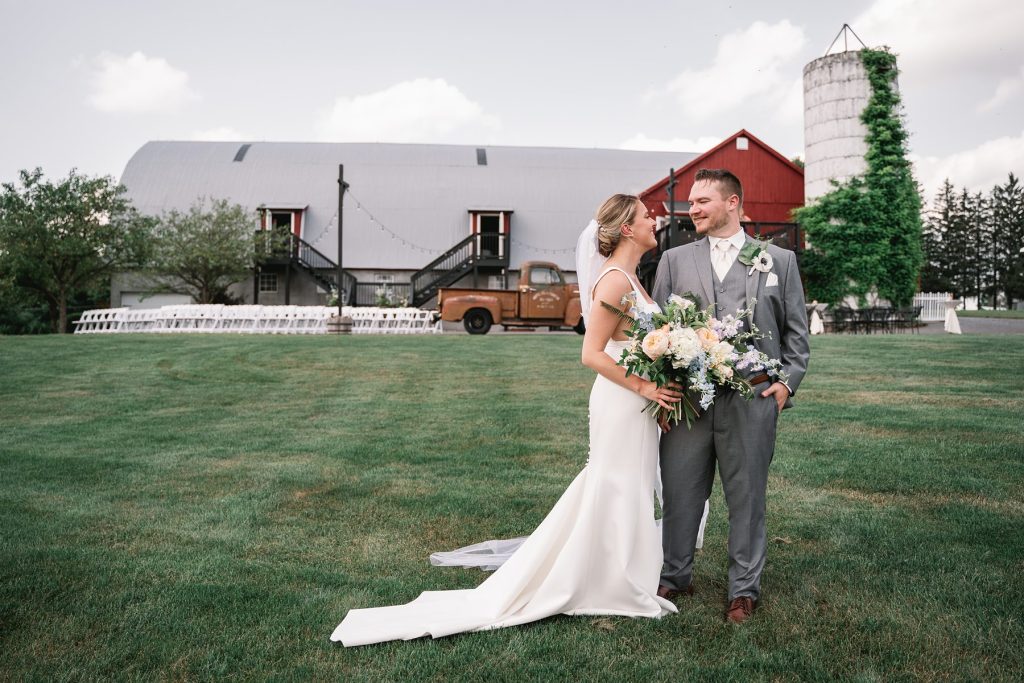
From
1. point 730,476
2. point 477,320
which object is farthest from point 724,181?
point 477,320

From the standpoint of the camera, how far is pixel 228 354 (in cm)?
1609

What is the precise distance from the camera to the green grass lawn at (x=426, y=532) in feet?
10.7

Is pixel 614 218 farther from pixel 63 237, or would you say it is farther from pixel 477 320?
pixel 63 237

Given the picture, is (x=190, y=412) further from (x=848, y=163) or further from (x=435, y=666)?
(x=848, y=163)

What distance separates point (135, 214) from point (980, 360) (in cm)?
3028

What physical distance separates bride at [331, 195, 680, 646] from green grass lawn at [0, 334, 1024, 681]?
0.40 feet

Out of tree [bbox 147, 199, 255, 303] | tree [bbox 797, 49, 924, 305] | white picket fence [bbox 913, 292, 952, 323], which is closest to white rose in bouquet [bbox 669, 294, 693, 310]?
tree [bbox 797, 49, 924, 305]

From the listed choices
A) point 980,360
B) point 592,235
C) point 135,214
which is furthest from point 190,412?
point 135,214

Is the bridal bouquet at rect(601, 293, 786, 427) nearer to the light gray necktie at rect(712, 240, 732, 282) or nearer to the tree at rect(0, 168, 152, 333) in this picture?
the light gray necktie at rect(712, 240, 732, 282)

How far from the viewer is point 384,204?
36375 millimetres

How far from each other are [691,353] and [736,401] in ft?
1.51

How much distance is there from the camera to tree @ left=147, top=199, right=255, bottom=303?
31797mm

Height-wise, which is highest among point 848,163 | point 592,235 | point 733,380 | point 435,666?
point 848,163

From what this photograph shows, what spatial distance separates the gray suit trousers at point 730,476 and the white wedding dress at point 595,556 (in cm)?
14
